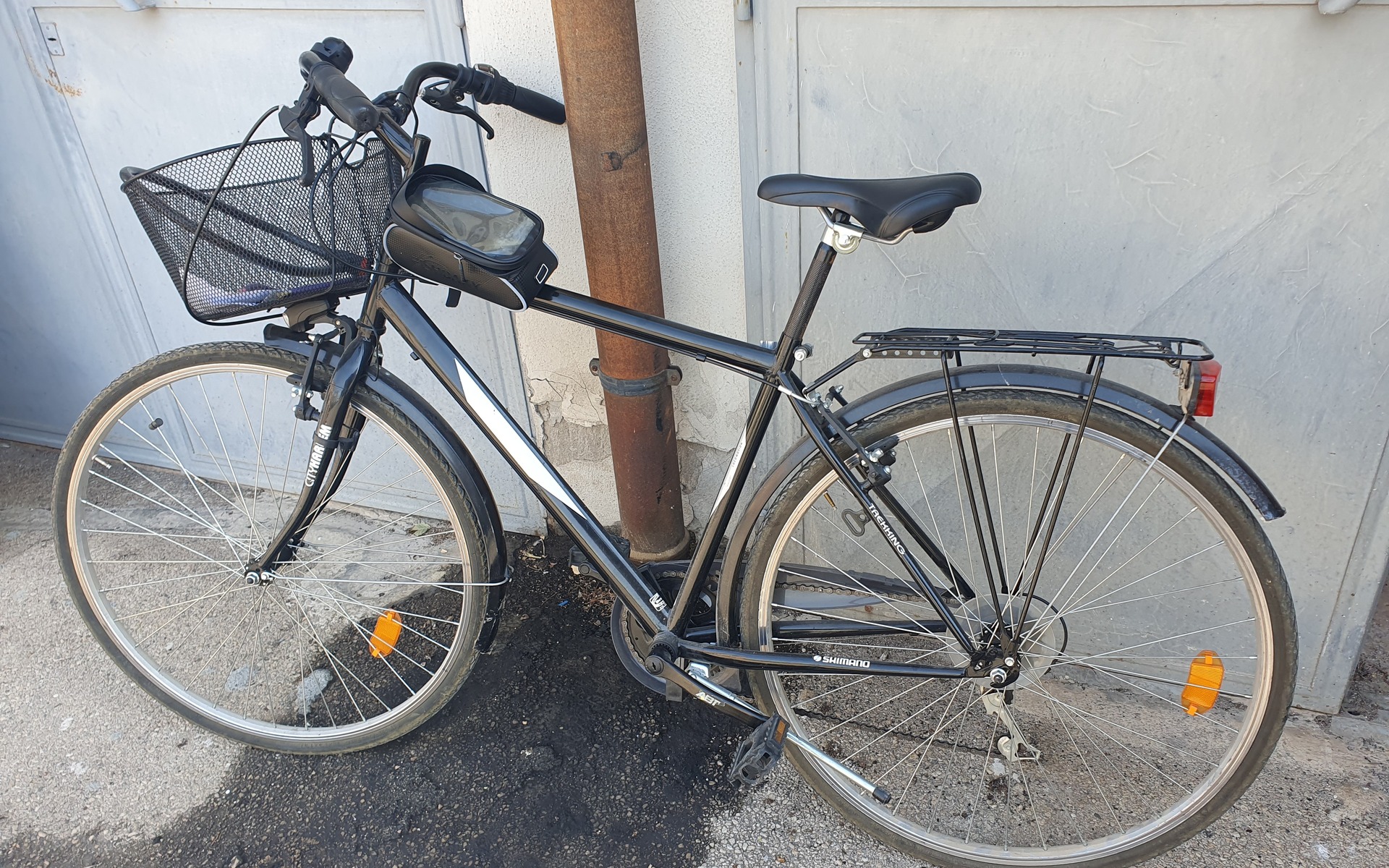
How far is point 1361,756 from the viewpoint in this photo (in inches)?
87.7

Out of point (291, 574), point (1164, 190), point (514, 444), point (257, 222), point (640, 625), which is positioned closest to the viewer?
point (257, 222)

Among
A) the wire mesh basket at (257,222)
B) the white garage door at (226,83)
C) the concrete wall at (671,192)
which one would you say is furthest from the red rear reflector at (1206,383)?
the white garage door at (226,83)

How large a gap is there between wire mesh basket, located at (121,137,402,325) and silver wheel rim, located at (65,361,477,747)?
12.1 inches

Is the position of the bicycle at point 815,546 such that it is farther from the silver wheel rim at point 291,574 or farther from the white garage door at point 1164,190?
the white garage door at point 1164,190

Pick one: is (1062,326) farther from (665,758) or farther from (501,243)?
(665,758)

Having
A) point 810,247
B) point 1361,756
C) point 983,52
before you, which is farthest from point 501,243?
point 1361,756

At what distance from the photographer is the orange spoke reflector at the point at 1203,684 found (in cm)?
183

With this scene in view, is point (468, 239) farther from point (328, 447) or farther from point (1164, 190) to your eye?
point (1164, 190)

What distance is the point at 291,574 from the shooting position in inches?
118

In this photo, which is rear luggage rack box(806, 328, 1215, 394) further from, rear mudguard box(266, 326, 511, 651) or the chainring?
rear mudguard box(266, 326, 511, 651)

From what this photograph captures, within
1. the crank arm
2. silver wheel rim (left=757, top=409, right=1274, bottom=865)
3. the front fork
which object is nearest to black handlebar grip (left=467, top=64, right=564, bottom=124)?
the front fork

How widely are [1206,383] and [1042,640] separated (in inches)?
27.0

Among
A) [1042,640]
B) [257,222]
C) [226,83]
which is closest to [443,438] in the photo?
[257,222]

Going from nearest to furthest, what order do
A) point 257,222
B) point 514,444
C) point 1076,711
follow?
point 257,222 → point 514,444 → point 1076,711
